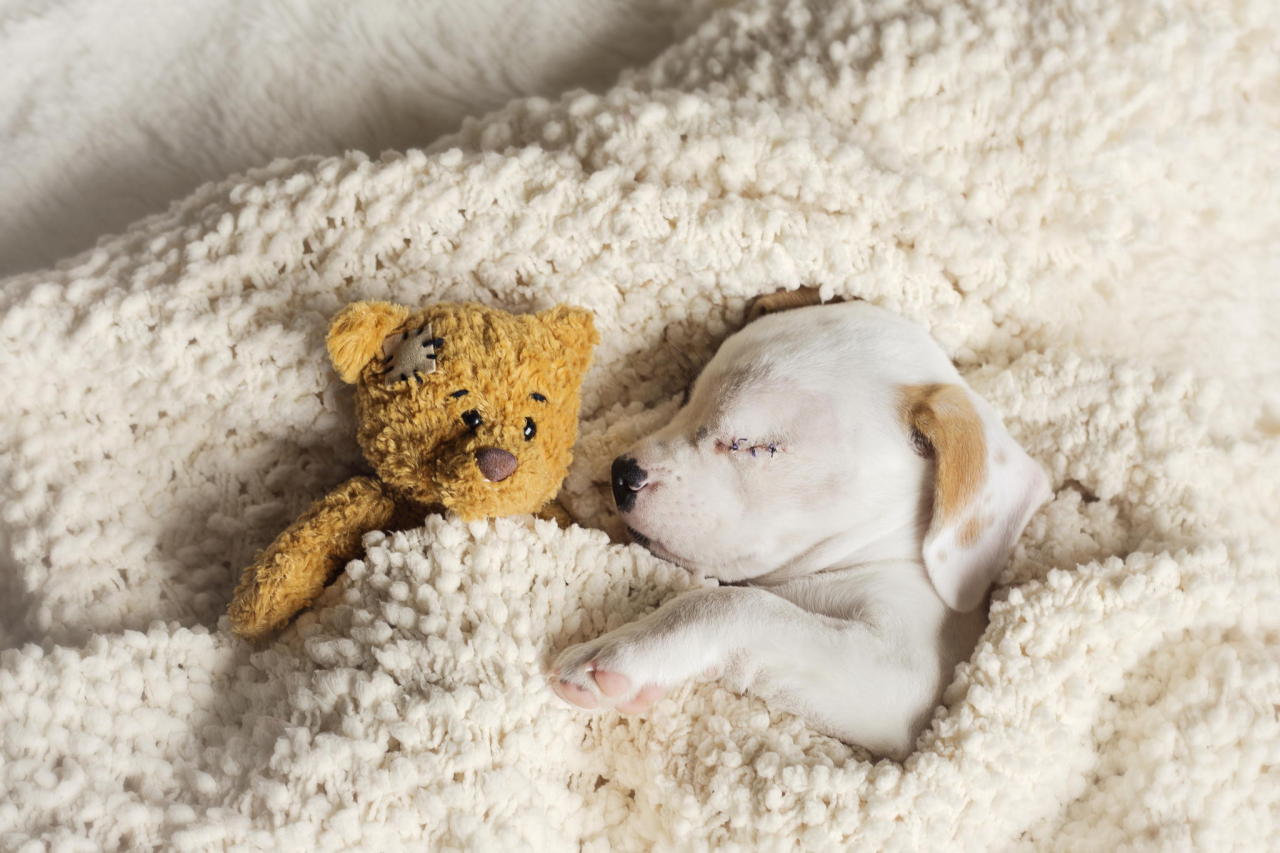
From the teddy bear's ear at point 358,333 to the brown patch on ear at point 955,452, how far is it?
0.53 m

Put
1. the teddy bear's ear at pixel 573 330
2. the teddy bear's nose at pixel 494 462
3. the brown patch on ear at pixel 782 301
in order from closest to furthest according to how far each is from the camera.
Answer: the teddy bear's nose at pixel 494 462 → the teddy bear's ear at pixel 573 330 → the brown patch on ear at pixel 782 301

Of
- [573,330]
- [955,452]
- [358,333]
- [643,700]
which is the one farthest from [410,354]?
[955,452]

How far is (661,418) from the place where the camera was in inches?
48.5

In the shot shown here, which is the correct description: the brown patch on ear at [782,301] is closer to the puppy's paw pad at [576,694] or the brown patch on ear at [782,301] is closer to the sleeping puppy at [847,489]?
the sleeping puppy at [847,489]

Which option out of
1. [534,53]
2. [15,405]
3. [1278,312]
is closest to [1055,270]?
[1278,312]

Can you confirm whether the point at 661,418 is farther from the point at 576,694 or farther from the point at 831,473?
the point at 576,694

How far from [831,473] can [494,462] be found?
0.37m

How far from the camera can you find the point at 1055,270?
1272mm

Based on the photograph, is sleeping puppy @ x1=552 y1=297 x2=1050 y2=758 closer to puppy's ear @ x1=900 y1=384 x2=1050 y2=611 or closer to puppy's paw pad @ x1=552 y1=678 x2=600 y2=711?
puppy's ear @ x1=900 y1=384 x2=1050 y2=611

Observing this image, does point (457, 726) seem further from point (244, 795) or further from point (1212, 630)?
point (1212, 630)

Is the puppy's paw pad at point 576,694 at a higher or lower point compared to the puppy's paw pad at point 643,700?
higher

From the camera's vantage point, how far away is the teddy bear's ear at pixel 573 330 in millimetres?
1042

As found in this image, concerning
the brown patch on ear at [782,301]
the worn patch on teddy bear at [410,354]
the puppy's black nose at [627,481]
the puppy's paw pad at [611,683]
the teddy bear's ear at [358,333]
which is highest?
the teddy bear's ear at [358,333]

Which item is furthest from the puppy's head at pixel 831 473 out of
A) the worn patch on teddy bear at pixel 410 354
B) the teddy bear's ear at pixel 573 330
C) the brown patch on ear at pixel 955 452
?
the worn patch on teddy bear at pixel 410 354
